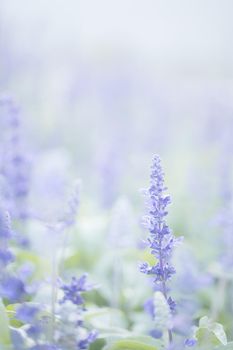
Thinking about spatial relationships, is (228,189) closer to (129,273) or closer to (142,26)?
(129,273)

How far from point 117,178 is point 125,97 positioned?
11.3 feet

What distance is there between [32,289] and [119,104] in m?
6.58

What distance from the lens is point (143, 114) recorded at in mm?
9656

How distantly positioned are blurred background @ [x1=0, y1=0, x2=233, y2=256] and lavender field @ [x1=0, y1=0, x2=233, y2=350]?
27mm

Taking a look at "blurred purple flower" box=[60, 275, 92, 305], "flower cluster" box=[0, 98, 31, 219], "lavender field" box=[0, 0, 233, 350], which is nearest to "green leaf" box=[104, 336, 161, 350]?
"lavender field" box=[0, 0, 233, 350]

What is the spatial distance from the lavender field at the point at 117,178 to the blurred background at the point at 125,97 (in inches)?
1.1

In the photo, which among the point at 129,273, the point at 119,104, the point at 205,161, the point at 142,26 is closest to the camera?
the point at 129,273

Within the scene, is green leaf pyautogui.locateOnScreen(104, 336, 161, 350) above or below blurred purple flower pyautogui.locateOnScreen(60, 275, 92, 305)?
below

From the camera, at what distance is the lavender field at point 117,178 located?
7.77ft

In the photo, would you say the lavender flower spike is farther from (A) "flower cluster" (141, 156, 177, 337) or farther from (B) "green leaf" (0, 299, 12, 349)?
(B) "green leaf" (0, 299, 12, 349)

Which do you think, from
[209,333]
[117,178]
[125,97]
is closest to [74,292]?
[209,333]

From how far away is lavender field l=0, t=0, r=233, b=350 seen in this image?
237 centimetres

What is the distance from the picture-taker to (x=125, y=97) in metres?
9.04

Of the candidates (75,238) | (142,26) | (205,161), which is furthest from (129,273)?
(142,26)
